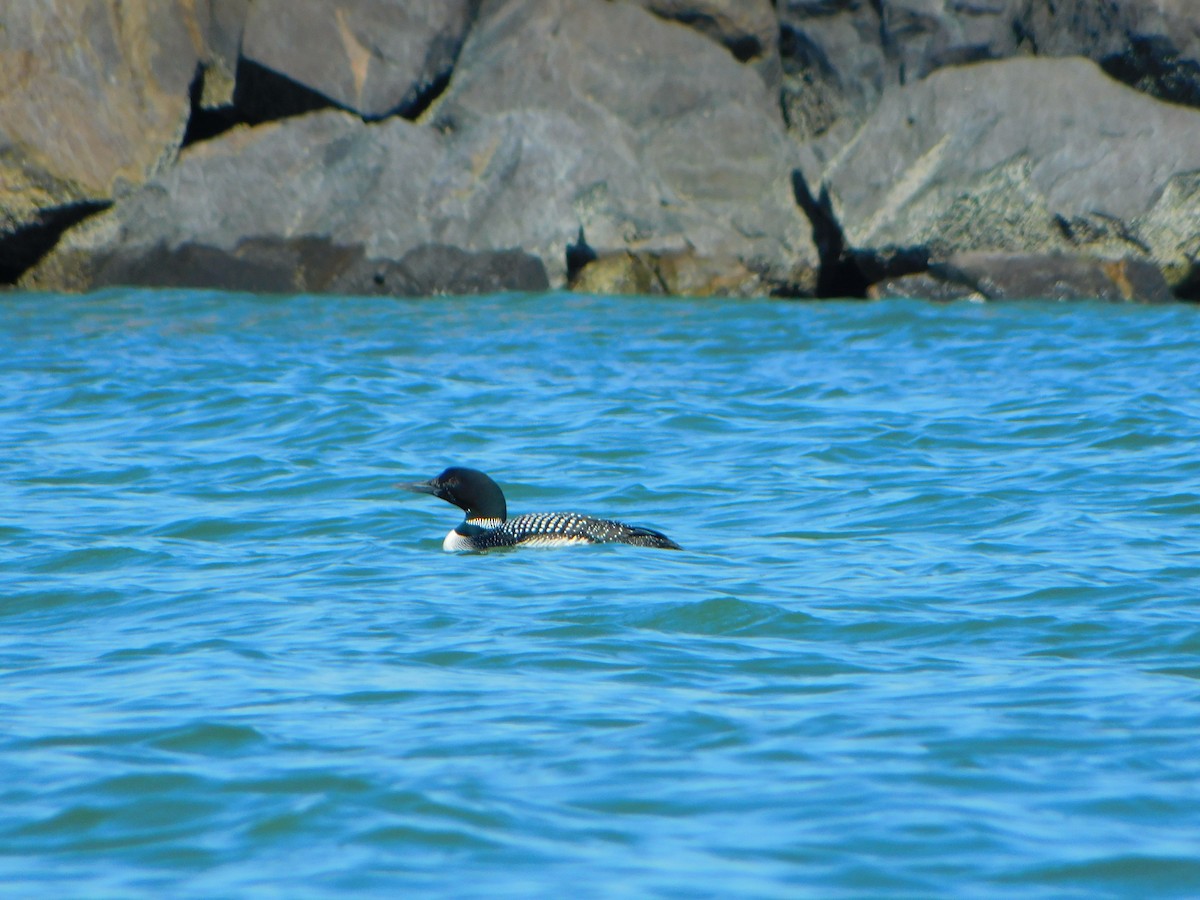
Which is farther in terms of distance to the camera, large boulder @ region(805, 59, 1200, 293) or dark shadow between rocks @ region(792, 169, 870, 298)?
dark shadow between rocks @ region(792, 169, 870, 298)

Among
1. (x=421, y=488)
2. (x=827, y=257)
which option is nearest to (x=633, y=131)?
(x=827, y=257)

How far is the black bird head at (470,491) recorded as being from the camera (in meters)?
7.86

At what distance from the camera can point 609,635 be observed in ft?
18.3

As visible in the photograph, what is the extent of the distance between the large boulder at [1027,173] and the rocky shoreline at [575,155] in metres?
0.03

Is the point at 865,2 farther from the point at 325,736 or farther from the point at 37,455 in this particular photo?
the point at 325,736

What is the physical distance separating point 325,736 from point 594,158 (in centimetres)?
1392

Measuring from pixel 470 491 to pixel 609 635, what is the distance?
246 centimetres

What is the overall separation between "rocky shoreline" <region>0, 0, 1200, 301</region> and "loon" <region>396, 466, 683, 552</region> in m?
9.45

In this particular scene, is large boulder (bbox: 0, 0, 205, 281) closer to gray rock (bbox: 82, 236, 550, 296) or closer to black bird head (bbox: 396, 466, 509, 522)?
gray rock (bbox: 82, 236, 550, 296)

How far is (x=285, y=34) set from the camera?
17750 millimetres

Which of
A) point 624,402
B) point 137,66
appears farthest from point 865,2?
point 624,402

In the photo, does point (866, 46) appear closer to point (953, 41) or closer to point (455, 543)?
point (953, 41)

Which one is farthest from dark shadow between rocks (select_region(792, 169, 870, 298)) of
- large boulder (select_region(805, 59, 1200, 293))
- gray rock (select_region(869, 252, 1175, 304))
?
gray rock (select_region(869, 252, 1175, 304))

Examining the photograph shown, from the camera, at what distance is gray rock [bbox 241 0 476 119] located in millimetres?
17750
